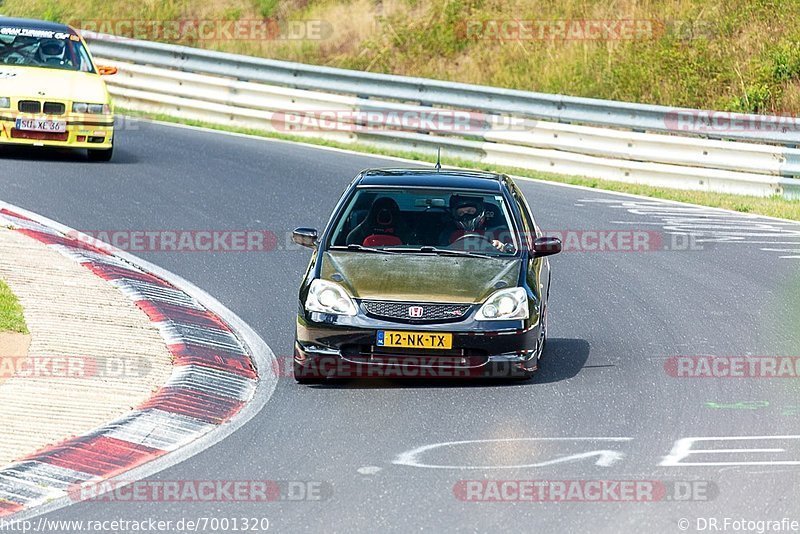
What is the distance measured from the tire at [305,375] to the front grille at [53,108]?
30.0 feet

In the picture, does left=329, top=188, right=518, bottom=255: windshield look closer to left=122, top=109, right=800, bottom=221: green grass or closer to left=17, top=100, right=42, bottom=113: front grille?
left=122, top=109, right=800, bottom=221: green grass

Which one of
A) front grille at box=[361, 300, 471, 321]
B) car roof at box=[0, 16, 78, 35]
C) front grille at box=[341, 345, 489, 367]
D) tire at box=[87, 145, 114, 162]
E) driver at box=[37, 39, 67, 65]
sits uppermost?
car roof at box=[0, 16, 78, 35]

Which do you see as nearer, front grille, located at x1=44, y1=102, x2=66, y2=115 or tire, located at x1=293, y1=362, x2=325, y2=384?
tire, located at x1=293, y1=362, x2=325, y2=384

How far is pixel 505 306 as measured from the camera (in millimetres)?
9773

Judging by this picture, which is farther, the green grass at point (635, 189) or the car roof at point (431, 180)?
the green grass at point (635, 189)

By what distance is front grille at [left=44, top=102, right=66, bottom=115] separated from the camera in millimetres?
17859

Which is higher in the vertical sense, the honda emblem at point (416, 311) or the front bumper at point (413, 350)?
the honda emblem at point (416, 311)

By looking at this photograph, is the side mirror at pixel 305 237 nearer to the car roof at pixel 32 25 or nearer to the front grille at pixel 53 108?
the front grille at pixel 53 108

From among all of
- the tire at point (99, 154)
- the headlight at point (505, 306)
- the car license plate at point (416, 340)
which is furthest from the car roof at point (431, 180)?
the tire at point (99, 154)

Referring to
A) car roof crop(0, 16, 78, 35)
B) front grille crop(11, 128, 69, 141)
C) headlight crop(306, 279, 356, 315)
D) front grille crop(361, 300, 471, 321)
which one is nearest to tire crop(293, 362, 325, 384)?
headlight crop(306, 279, 356, 315)

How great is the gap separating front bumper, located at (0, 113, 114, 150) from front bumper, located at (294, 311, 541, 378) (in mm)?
9332

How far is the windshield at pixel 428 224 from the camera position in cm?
1059

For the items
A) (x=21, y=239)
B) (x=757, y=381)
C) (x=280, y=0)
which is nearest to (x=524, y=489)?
(x=757, y=381)

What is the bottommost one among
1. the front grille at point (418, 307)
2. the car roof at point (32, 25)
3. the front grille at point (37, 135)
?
the front grille at point (418, 307)
